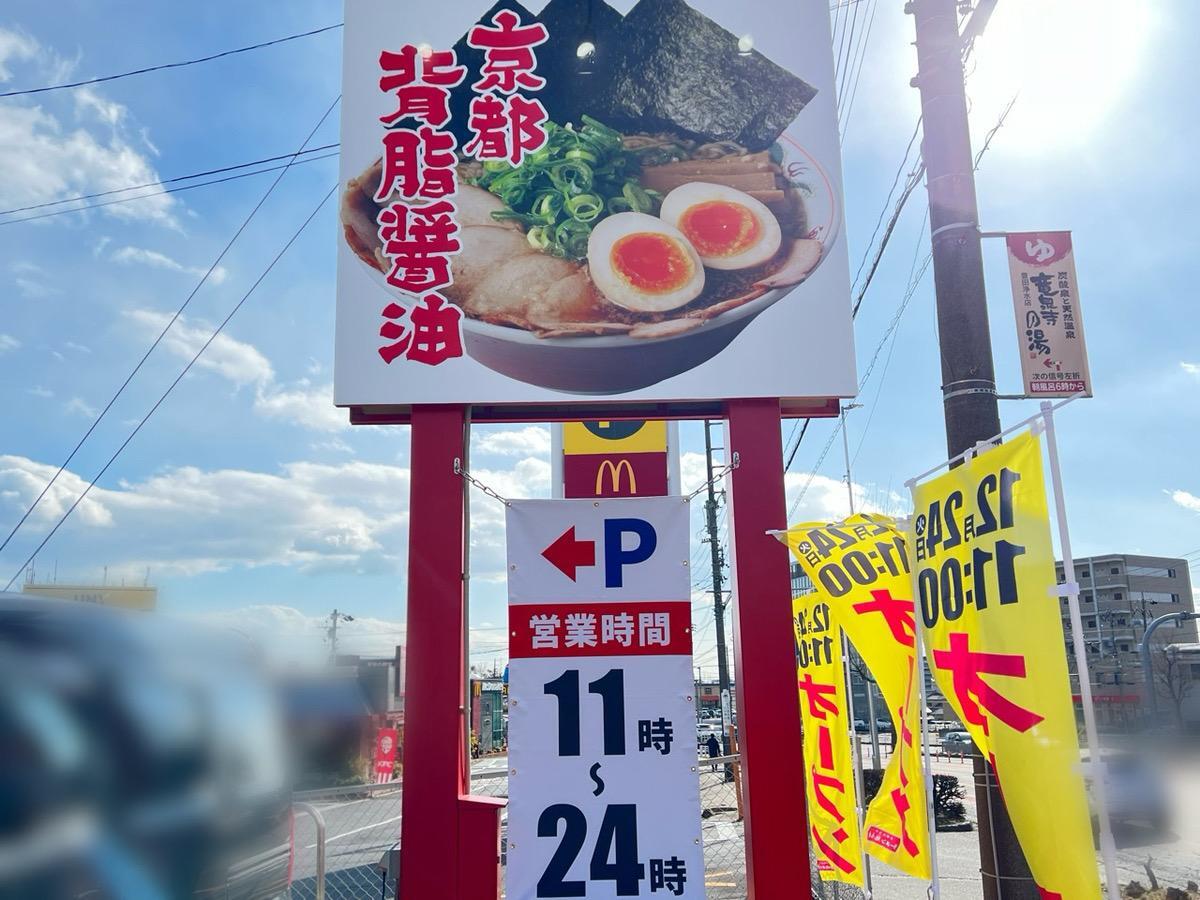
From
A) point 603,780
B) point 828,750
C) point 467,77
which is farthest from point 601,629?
point 467,77

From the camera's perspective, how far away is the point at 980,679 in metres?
3.52

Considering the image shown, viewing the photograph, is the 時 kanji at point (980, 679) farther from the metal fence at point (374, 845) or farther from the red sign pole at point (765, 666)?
the metal fence at point (374, 845)

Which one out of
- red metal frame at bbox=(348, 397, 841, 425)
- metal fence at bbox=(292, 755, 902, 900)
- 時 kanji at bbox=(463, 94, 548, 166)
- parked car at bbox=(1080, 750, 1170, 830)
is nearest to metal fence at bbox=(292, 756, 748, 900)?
metal fence at bbox=(292, 755, 902, 900)

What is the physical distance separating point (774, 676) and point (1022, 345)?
263 centimetres

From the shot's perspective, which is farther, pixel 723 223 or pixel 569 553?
pixel 723 223

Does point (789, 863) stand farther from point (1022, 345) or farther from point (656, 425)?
point (656, 425)

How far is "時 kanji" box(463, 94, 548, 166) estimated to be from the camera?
4.85 metres

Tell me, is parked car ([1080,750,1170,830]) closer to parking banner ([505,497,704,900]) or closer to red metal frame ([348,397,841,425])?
red metal frame ([348,397,841,425])

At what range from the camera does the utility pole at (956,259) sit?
16.2 ft

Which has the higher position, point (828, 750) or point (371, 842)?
point (828, 750)

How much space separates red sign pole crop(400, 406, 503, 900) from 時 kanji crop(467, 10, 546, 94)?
1.90 meters

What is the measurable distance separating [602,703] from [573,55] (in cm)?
359

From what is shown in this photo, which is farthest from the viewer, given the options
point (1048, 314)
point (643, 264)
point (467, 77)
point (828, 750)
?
point (828, 750)

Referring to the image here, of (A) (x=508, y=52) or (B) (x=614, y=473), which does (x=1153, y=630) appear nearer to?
(B) (x=614, y=473)
